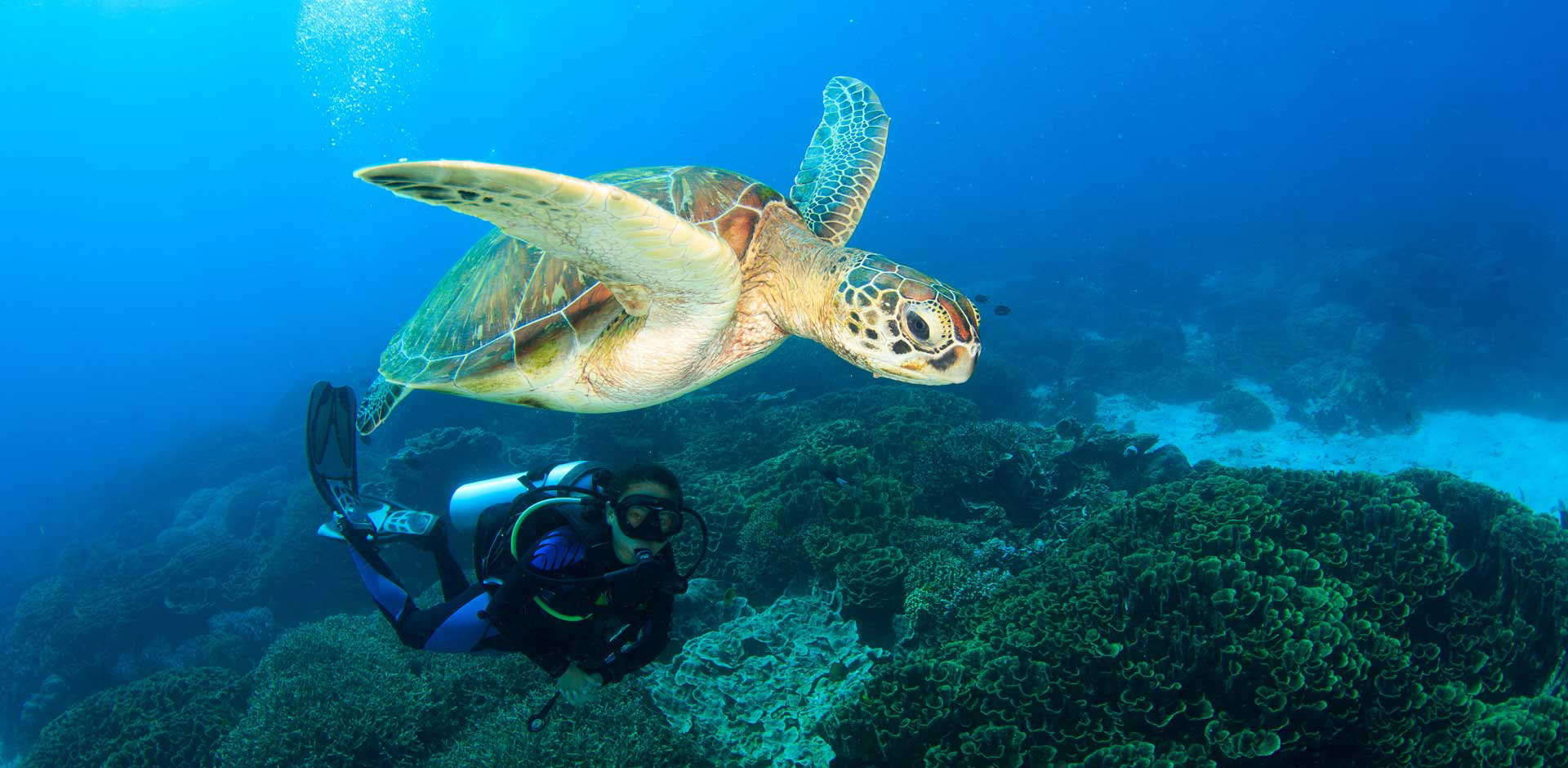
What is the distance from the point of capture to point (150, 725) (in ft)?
14.9

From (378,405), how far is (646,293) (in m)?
2.35

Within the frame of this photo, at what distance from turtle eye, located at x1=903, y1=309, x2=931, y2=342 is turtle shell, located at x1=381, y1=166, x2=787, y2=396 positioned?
996 mm

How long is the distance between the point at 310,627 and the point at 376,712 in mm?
1773

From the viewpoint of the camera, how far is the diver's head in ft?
7.07

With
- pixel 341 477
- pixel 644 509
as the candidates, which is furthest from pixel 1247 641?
pixel 341 477

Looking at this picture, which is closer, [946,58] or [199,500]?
[199,500]

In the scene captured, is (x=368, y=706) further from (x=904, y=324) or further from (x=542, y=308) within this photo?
(x=904, y=324)

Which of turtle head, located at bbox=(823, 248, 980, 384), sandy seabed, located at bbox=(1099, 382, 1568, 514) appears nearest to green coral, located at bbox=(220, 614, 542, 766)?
turtle head, located at bbox=(823, 248, 980, 384)

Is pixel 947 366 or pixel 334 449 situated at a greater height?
pixel 947 366

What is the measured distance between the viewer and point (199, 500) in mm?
13891

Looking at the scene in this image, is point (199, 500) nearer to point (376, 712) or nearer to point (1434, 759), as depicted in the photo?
point (376, 712)

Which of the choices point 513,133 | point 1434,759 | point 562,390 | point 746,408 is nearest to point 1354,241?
point 746,408

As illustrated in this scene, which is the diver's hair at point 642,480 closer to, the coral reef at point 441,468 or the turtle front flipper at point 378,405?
the turtle front flipper at point 378,405

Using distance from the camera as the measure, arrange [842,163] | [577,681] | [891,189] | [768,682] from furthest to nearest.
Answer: [891,189]
[842,163]
[768,682]
[577,681]
